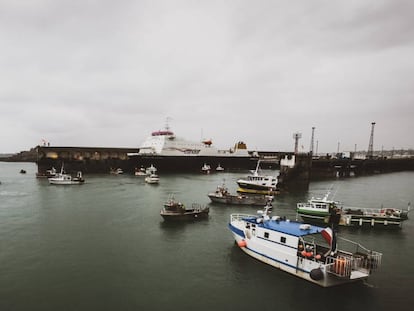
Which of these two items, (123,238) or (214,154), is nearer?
(123,238)

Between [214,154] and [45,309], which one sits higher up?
[214,154]

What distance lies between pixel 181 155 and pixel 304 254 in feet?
257

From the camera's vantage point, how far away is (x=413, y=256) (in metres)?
21.3

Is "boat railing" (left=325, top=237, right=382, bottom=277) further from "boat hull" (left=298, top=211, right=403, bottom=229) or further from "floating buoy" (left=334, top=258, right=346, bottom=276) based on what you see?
"boat hull" (left=298, top=211, right=403, bottom=229)

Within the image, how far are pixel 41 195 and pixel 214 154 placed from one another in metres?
68.4

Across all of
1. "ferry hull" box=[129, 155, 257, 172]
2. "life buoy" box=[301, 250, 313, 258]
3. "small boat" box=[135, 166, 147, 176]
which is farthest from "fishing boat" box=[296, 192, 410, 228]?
"ferry hull" box=[129, 155, 257, 172]

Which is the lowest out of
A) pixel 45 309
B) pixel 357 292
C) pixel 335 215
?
pixel 45 309

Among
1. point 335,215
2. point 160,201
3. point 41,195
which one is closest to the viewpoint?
point 335,215

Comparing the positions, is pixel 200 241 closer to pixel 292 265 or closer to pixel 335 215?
pixel 292 265

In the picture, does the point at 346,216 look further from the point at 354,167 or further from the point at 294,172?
the point at 354,167

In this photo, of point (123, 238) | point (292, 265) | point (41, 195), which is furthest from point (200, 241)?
point (41, 195)

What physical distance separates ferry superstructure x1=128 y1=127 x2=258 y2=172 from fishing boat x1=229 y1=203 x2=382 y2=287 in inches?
2763

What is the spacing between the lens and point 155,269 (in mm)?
17984

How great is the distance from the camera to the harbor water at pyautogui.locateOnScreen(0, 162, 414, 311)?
565 inches
